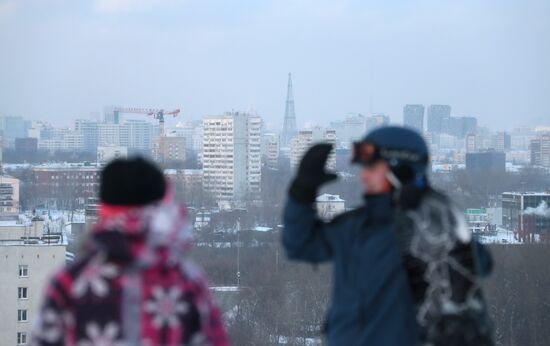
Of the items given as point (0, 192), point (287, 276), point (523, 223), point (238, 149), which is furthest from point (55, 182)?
point (287, 276)

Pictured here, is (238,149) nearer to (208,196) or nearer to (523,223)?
(208,196)

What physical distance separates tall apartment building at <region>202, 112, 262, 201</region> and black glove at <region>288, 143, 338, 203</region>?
92.3 ft

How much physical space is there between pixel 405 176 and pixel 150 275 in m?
0.52

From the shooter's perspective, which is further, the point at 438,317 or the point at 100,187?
the point at 438,317

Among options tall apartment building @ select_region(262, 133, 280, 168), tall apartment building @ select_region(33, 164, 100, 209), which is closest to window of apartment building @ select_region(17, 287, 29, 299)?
tall apartment building @ select_region(33, 164, 100, 209)

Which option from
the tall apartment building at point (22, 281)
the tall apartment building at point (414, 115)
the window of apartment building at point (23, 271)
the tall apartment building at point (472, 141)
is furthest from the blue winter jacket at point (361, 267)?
the tall apartment building at point (472, 141)

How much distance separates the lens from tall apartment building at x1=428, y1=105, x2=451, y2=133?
45.6 m

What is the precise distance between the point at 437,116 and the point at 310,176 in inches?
1791

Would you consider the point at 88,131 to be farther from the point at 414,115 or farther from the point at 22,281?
the point at 22,281

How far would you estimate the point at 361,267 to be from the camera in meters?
1.58

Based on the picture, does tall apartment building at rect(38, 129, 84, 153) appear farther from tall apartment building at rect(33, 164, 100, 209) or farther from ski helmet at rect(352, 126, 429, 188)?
ski helmet at rect(352, 126, 429, 188)

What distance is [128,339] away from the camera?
4.12 ft

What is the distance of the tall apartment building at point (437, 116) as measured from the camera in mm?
45606

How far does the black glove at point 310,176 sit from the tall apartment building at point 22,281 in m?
8.30
